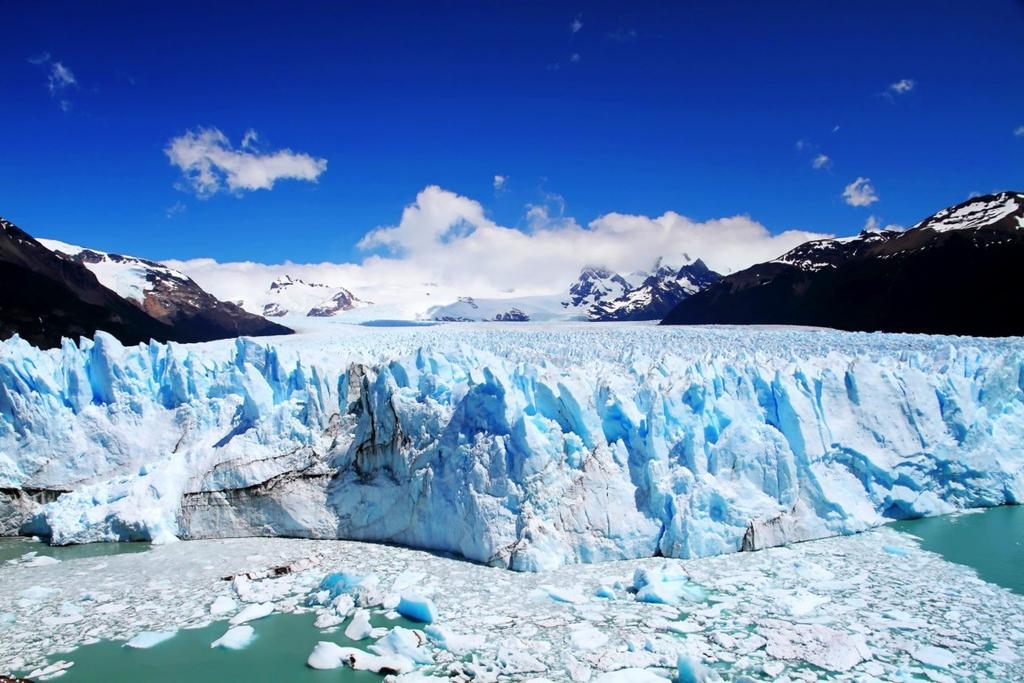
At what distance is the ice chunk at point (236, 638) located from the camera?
6.40m

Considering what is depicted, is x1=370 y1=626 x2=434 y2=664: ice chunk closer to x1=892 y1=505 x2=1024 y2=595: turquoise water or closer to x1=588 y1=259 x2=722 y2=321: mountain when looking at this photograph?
x1=892 y1=505 x2=1024 y2=595: turquoise water

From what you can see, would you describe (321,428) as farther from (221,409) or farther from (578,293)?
(578,293)

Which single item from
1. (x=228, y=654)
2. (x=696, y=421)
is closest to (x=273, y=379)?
(x=228, y=654)

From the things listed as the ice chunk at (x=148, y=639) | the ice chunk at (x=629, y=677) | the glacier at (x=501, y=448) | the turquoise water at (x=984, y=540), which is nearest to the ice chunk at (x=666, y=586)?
the glacier at (x=501, y=448)

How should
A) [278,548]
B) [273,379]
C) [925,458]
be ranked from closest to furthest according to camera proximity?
[278,548], [925,458], [273,379]

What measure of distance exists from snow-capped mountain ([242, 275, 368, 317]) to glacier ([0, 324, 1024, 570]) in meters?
86.7

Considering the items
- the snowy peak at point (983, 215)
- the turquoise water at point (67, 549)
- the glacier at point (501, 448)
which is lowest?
the turquoise water at point (67, 549)

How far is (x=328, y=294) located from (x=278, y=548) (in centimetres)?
10126

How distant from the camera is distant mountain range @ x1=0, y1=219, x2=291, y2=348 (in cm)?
3098

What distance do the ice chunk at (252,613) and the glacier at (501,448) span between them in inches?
88.7

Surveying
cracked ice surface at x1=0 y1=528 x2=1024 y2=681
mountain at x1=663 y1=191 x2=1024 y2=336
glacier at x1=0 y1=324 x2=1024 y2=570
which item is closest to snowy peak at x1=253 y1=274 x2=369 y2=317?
mountain at x1=663 y1=191 x2=1024 y2=336

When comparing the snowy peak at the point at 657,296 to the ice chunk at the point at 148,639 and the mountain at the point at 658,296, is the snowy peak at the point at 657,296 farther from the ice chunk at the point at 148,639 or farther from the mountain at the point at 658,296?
the ice chunk at the point at 148,639

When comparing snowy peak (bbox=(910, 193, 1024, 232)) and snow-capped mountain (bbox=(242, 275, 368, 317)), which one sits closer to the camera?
snowy peak (bbox=(910, 193, 1024, 232))

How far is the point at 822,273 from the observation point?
35.3 meters
